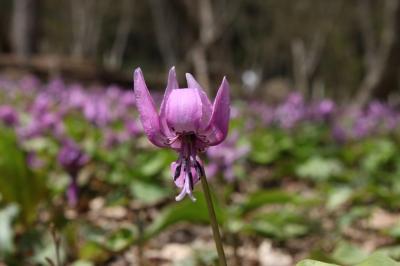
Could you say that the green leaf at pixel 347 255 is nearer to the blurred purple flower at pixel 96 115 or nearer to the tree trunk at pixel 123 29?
the blurred purple flower at pixel 96 115

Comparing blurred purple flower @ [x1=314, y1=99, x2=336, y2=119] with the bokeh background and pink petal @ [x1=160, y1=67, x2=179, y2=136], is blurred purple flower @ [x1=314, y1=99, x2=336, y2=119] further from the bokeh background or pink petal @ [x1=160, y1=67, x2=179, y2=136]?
pink petal @ [x1=160, y1=67, x2=179, y2=136]

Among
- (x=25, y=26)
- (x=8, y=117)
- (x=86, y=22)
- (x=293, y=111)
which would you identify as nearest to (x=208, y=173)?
(x=8, y=117)

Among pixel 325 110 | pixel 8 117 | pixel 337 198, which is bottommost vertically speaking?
pixel 337 198

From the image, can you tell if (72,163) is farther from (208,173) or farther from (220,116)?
(220,116)

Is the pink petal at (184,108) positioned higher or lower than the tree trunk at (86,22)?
lower

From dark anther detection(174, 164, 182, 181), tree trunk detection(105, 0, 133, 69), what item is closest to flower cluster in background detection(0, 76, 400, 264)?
dark anther detection(174, 164, 182, 181)

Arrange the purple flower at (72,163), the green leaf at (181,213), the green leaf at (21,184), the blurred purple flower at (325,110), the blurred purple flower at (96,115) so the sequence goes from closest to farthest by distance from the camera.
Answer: the green leaf at (181,213), the purple flower at (72,163), the green leaf at (21,184), the blurred purple flower at (96,115), the blurred purple flower at (325,110)

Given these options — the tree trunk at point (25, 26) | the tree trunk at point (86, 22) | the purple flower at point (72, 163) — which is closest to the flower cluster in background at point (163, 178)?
the purple flower at point (72, 163)
